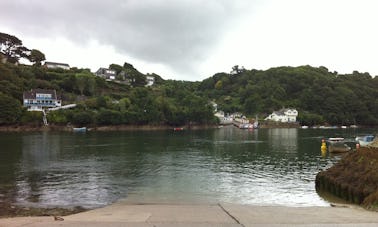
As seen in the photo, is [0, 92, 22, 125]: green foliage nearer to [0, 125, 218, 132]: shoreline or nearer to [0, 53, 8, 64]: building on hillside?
[0, 125, 218, 132]: shoreline

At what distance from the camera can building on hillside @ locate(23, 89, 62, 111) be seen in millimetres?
118550

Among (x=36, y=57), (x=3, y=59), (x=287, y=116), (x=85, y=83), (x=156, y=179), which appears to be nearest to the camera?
(x=156, y=179)

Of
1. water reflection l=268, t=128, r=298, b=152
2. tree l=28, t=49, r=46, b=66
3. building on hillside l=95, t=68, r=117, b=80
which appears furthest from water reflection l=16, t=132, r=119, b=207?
building on hillside l=95, t=68, r=117, b=80

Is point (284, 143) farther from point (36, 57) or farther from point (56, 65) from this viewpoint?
point (56, 65)

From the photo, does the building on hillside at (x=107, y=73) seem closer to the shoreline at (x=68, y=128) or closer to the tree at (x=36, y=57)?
the tree at (x=36, y=57)

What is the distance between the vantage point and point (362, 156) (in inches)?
930

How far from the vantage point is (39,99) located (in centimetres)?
12062

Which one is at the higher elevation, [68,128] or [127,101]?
[127,101]

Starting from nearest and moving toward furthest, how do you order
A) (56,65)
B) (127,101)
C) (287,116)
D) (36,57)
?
(127,101)
(36,57)
(56,65)
(287,116)

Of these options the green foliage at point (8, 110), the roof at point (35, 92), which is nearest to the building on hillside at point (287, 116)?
the roof at point (35, 92)

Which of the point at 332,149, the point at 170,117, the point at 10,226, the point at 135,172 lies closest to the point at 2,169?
the point at 135,172

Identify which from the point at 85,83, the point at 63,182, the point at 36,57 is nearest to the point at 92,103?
the point at 85,83

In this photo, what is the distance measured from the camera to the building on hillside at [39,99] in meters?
119

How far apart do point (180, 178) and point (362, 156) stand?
1542 cm
